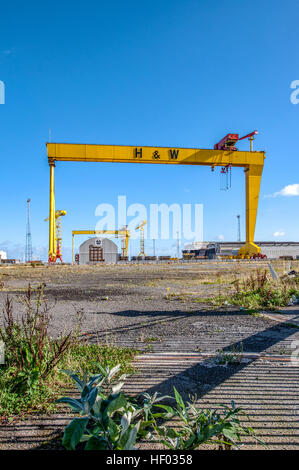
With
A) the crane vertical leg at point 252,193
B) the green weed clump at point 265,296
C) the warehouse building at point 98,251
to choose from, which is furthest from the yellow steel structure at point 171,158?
the warehouse building at point 98,251

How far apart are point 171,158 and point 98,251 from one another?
28.6 m

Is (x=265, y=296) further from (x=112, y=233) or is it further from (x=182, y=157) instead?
(x=112, y=233)

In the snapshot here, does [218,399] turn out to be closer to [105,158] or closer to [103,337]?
[103,337]

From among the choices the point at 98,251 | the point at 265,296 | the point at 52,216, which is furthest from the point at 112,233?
the point at 265,296

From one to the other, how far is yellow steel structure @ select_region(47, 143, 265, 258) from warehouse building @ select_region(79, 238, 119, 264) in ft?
74.7

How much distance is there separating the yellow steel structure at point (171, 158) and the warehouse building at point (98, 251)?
74.7 feet

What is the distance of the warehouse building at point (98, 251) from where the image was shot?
5191 centimetres

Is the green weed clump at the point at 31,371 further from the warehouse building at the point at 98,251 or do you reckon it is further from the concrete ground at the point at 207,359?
the warehouse building at the point at 98,251

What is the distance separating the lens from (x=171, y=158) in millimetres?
27625

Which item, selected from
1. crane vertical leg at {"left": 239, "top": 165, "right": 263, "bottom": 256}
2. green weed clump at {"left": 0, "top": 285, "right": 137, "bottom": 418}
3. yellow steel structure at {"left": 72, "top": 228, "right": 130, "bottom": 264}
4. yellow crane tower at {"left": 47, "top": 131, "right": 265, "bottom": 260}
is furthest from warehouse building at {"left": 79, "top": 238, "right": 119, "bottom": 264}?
green weed clump at {"left": 0, "top": 285, "right": 137, "bottom": 418}

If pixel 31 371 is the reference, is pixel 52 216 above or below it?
above

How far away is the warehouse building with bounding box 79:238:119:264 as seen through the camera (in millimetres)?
51906

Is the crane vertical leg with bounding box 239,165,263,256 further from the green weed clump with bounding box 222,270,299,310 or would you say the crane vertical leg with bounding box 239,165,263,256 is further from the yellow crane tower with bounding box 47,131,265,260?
the green weed clump with bounding box 222,270,299,310

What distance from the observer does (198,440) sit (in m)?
1.52
